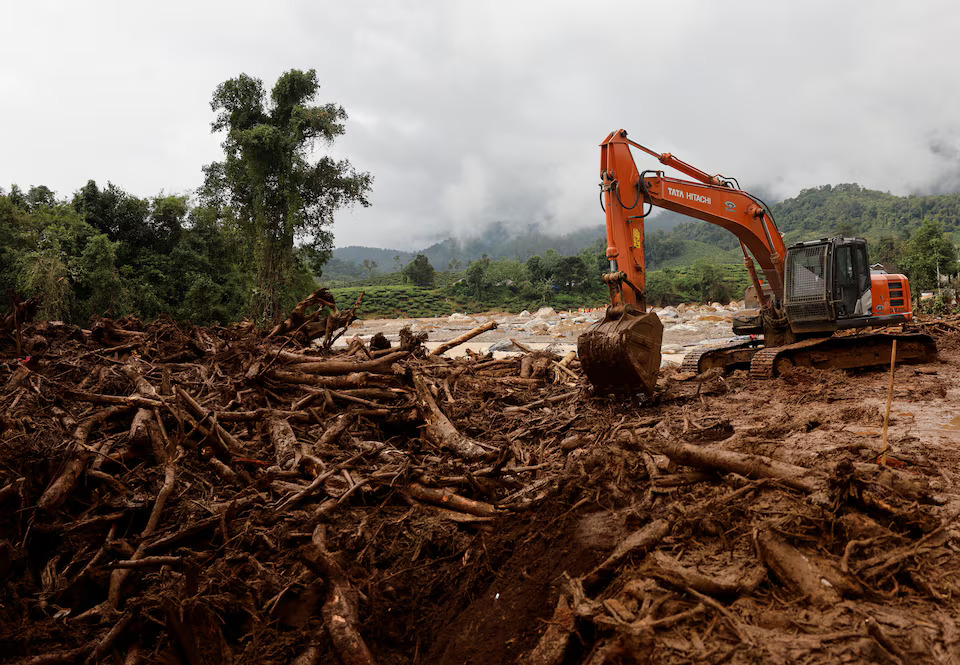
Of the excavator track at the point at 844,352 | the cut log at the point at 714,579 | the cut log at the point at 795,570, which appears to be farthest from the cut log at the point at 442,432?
the excavator track at the point at 844,352

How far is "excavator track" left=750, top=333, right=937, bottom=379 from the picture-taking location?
8680 millimetres

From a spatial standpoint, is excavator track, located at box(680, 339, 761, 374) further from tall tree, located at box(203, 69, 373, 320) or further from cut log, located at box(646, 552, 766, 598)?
tall tree, located at box(203, 69, 373, 320)

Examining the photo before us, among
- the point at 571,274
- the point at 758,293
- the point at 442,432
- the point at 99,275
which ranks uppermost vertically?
the point at 99,275

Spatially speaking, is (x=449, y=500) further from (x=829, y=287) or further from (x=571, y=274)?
(x=571, y=274)

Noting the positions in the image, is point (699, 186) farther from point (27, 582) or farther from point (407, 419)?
point (27, 582)

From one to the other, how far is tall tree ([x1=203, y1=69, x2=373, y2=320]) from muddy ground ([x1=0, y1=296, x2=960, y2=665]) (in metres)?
19.6

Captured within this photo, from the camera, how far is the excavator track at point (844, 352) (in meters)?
8.68

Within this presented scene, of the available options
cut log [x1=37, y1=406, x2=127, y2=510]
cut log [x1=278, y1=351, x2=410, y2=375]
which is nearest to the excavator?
cut log [x1=278, y1=351, x2=410, y2=375]

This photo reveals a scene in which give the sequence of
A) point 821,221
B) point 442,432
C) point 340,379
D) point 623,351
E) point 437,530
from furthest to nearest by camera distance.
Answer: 1. point 821,221
2. point 623,351
3. point 340,379
4. point 442,432
5. point 437,530

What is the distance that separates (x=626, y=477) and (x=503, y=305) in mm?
59282

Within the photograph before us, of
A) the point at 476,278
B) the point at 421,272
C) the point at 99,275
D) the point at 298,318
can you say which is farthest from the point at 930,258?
the point at 421,272

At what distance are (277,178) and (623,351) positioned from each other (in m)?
23.1

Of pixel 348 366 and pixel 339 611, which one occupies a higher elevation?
pixel 348 366

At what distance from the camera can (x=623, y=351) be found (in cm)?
687
